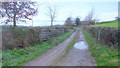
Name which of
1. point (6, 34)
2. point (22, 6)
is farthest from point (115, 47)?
point (22, 6)

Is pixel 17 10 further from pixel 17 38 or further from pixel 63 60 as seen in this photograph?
pixel 63 60

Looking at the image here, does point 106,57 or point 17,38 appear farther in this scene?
point 17,38

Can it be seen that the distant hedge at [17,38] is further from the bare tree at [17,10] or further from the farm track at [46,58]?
the farm track at [46,58]

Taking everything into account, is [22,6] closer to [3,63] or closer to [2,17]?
[2,17]

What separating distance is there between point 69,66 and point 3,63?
9.39 feet

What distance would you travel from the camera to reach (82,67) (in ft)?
15.9

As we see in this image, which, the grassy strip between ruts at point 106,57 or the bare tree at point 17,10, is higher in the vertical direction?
the bare tree at point 17,10

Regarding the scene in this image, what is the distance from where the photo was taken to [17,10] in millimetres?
10258

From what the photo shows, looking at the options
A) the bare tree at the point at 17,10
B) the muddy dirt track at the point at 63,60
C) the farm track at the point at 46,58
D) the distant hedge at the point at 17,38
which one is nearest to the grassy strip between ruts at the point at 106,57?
the muddy dirt track at the point at 63,60

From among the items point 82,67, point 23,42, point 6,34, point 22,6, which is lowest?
point 82,67

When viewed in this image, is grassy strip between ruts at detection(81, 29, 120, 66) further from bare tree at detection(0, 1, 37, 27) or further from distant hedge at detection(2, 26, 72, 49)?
bare tree at detection(0, 1, 37, 27)

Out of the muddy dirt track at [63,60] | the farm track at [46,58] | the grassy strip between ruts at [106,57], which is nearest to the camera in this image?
the grassy strip between ruts at [106,57]

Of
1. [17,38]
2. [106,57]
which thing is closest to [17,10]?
[17,38]

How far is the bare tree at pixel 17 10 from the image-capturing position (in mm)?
9461
